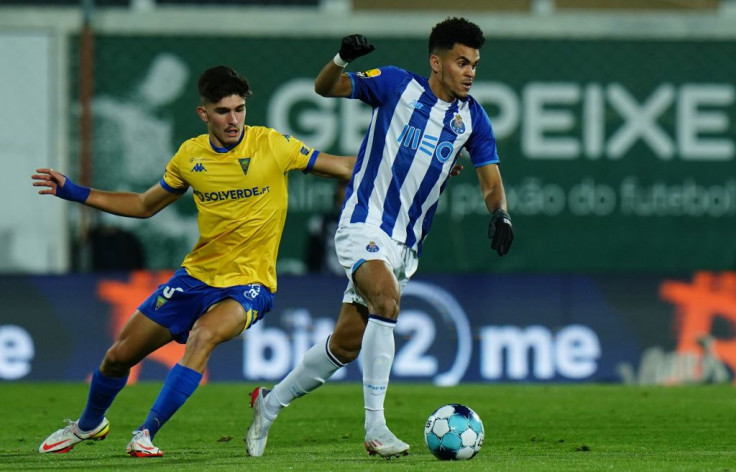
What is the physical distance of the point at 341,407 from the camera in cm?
1006

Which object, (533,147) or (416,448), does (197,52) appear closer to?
(533,147)

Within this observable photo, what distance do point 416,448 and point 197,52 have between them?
268 inches

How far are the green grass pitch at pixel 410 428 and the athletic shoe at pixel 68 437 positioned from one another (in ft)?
0.29

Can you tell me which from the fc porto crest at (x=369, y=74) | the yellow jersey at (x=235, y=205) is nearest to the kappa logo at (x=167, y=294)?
the yellow jersey at (x=235, y=205)

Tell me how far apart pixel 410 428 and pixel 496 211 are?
6.69 feet

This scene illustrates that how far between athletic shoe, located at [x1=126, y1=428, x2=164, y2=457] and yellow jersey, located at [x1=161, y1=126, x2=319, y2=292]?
0.85 m

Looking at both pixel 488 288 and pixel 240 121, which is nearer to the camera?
pixel 240 121

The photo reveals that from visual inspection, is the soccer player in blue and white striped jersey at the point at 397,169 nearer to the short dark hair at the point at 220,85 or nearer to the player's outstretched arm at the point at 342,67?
the player's outstretched arm at the point at 342,67

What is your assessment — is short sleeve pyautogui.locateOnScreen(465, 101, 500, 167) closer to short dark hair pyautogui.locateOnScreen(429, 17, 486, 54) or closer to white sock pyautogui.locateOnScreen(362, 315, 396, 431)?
short dark hair pyautogui.locateOnScreen(429, 17, 486, 54)

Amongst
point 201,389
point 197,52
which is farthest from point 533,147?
point 201,389

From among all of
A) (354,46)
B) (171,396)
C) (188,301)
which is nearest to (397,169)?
(354,46)

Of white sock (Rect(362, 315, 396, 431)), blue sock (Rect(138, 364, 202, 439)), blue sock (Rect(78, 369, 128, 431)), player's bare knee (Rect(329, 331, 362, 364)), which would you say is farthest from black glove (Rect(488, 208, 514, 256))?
blue sock (Rect(78, 369, 128, 431))

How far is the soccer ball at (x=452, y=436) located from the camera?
6.59m

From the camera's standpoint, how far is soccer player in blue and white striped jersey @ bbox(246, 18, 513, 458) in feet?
23.4
